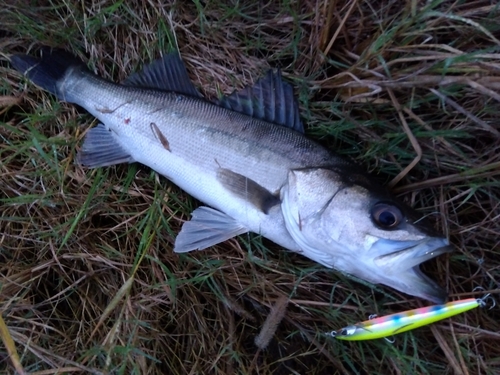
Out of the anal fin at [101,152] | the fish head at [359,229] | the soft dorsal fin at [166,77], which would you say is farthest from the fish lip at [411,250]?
the anal fin at [101,152]

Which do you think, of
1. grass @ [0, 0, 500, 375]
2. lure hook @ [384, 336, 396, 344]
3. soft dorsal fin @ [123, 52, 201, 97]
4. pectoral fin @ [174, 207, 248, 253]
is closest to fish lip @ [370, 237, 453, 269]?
grass @ [0, 0, 500, 375]

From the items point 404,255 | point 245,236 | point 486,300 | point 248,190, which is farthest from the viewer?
point 245,236

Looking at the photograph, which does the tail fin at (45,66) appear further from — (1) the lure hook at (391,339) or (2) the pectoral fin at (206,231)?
(1) the lure hook at (391,339)

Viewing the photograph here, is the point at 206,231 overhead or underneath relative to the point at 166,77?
underneath

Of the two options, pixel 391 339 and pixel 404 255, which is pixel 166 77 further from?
pixel 391 339

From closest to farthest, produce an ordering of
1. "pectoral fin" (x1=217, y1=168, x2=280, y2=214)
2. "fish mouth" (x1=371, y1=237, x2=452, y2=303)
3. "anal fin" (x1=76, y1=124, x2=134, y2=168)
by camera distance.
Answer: "fish mouth" (x1=371, y1=237, x2=452, y2=303)
"pectoral fin" (x1=217, y1=168, x2=280, y2=214)
"anal fin" (x1=76, y1=124, x2=134, y2=168)

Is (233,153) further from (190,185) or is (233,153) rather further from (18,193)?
Answer: (18,193)

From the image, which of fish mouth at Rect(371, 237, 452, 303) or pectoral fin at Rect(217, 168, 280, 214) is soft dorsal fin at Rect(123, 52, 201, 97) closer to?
pectoral fin at Rect(217, 168, 280, 214)

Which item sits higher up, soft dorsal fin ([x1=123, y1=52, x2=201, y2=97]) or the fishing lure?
soft dorsal fin ([x1=123, y1=52, x2=201, y2=97])

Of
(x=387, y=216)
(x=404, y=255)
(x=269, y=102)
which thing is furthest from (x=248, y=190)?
(x=404, y=255)
